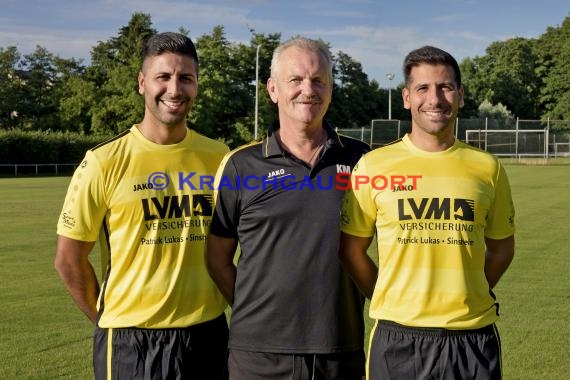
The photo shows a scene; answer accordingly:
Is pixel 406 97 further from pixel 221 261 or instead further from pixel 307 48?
pixel 221 261

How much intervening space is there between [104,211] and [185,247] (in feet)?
1.42

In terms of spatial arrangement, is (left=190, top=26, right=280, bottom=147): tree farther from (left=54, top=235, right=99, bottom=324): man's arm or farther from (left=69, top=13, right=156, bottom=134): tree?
(left=54, top=235, right=99, bottom=324): man's arm

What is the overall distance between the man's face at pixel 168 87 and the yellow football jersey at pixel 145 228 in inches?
6.1

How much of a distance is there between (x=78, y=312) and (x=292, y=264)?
16.7 ft

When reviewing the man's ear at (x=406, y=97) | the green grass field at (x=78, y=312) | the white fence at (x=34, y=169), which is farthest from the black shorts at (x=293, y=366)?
the white fence at (x=34, y=169)

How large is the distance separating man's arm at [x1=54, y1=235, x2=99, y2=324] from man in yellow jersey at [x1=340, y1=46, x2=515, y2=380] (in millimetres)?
1342

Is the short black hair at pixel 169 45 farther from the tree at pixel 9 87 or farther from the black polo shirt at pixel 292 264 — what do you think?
the tree at pixel 9 87

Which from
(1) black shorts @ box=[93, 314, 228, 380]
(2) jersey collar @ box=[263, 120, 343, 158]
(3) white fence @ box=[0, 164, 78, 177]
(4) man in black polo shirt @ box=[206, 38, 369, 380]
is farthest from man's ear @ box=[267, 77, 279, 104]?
(3) white fence @ box=[0, 164, 78, 177]

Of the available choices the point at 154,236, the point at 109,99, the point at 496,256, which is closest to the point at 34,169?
the point at 109,99

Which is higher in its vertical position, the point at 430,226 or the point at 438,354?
the point at 430,226

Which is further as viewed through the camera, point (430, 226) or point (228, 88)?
point (228, 88)

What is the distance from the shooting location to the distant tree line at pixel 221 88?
55531 mm

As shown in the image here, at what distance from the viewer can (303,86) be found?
3293 mm

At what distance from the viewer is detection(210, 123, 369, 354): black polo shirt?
10.7ft
